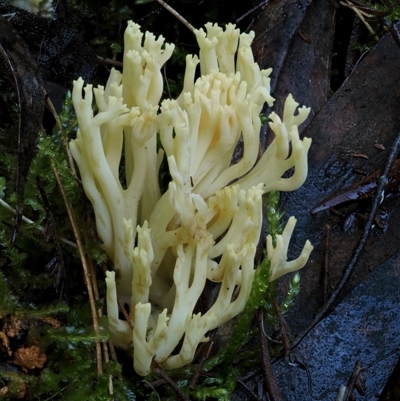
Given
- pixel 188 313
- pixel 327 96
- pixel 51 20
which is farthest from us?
pixel 327 96

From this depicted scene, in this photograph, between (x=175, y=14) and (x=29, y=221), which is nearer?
(x=29, y=221)

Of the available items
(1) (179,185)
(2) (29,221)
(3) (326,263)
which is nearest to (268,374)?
(3) (326,263)

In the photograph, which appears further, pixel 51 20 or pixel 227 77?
pixel 51 20

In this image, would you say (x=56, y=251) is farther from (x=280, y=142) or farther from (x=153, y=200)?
(x=280, y=142)

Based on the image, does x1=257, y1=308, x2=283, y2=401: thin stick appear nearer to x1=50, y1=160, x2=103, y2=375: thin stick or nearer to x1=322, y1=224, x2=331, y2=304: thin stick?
x1=322, y1=224, x2=331, y2=304: thin stick

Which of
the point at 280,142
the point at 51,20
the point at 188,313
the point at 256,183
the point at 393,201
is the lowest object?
the point at 393,201

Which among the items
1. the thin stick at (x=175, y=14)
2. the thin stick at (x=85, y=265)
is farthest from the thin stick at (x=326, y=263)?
the thin stick at (x=175, y=14)

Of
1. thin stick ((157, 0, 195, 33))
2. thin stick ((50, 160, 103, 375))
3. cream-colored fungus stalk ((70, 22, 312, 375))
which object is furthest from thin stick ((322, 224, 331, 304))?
thin stick ((157, 0, 195, 33))

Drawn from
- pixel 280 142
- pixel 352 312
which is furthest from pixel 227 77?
pixel 352 312

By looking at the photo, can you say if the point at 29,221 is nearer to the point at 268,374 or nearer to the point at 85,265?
the point at 85,265
